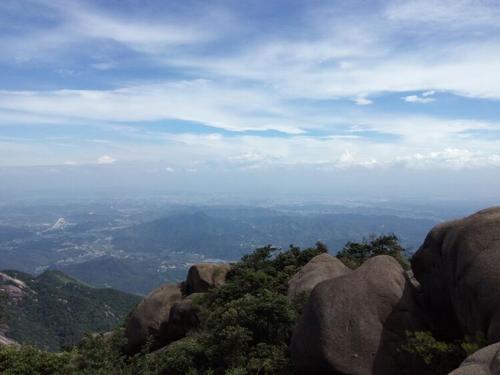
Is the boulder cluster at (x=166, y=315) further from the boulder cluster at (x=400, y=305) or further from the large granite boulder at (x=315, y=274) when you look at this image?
the boulder cluster at (x=400, y=305)

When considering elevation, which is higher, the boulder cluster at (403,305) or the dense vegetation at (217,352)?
the boulder cluster at (403,305)

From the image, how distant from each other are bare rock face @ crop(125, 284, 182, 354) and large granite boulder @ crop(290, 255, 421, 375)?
17235 mm

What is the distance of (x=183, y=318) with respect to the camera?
101ft

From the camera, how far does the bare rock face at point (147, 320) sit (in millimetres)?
31625

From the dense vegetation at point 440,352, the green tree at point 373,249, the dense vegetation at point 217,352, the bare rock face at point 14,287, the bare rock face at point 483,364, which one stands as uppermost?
the bare rock face at point 483,364

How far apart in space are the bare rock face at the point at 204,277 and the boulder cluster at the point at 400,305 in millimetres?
18770

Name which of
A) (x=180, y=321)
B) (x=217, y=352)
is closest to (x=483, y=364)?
(x=217, y=352)

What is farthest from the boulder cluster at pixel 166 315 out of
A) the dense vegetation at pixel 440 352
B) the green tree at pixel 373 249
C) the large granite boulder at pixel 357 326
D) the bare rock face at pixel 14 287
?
the bare rock face at pixel 14 287

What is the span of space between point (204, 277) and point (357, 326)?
21448mm

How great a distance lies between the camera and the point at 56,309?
162625 millimetres

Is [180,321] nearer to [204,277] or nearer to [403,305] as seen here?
[204,277]

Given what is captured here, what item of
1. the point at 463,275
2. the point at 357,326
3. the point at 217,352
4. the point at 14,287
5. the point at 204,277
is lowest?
the point at 14,287

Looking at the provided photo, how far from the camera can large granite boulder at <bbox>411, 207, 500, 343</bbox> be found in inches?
514

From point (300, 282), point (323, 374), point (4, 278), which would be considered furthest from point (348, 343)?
point (4, 278)
